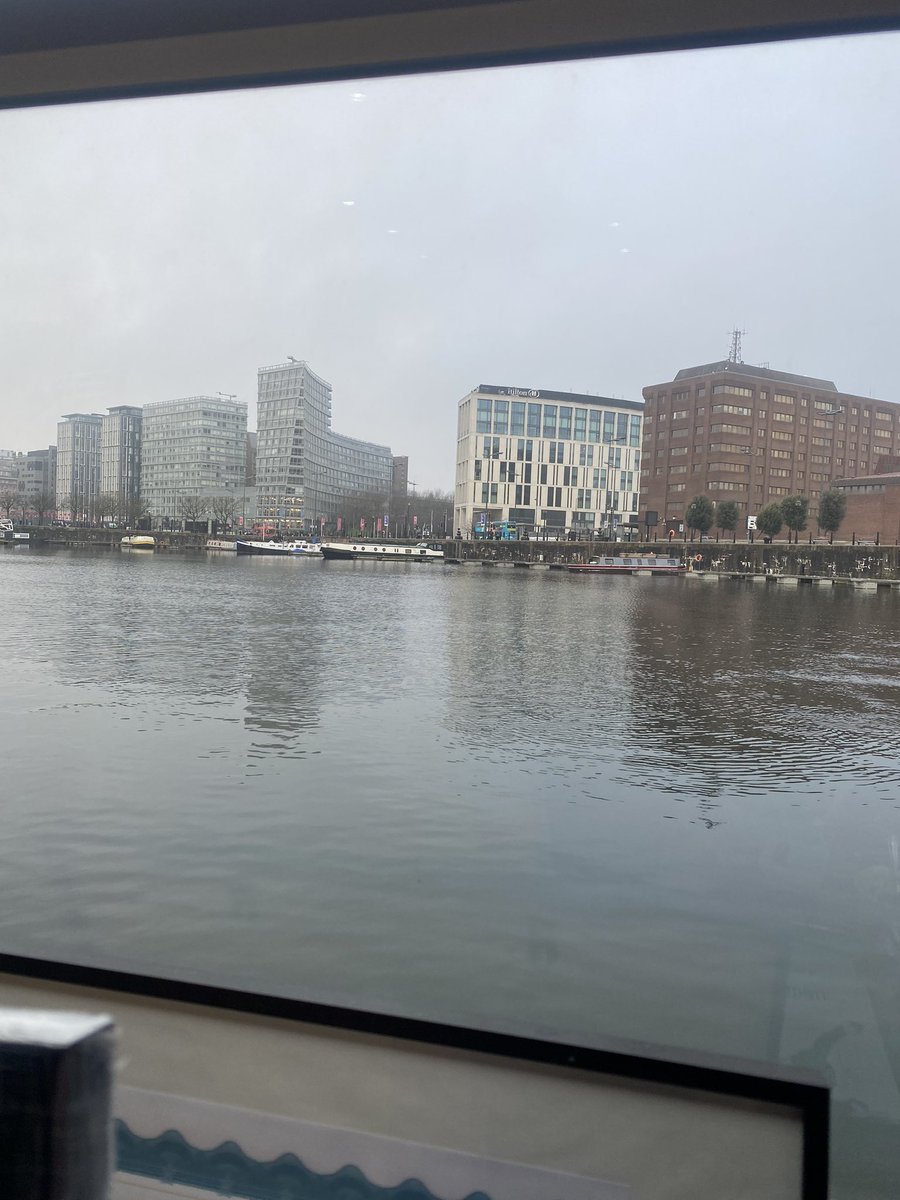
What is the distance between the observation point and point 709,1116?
780 millimetres

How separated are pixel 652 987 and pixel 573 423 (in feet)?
53.4

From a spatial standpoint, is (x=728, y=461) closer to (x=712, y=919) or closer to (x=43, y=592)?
(x=43, y=592)

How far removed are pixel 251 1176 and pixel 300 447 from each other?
35.3 ft

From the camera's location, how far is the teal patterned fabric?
788 mm

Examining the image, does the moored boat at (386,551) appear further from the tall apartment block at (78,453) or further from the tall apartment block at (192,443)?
the tall apartment block at (78,453)

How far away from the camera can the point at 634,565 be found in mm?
31859

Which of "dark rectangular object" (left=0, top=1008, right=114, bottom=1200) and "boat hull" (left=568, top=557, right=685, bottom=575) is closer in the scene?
"dark rectangular object" (left=0, top=1008, right=114, bottom=1200)

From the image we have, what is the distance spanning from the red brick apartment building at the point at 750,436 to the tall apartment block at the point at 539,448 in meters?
1.19

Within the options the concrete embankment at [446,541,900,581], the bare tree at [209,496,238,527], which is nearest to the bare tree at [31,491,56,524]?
the bare tree at [209,496,238,527]

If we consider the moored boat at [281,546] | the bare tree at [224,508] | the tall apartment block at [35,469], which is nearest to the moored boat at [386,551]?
the moored boat at [281,546]

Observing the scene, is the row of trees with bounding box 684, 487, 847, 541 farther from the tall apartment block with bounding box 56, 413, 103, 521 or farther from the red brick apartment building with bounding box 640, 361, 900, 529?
the tall apartment block with bounding box 56, 413, 103, 521

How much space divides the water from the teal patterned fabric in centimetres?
15

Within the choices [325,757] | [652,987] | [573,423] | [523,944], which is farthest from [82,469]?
[573,423]

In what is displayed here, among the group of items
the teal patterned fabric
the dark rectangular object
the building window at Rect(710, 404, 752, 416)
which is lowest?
the teal patterned fabric
